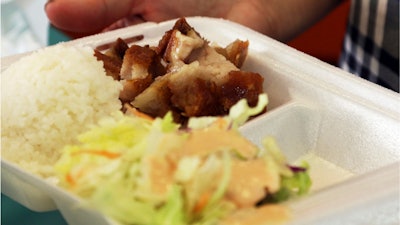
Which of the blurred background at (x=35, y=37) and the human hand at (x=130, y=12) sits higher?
the human hand at (x=130, y=12)

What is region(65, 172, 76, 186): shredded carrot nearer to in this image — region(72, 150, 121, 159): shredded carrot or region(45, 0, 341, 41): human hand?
region(72, 150, 121, 159): shredded carrot

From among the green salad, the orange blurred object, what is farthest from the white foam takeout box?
the orange blurred object

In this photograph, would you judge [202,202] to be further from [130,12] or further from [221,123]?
[130,12]

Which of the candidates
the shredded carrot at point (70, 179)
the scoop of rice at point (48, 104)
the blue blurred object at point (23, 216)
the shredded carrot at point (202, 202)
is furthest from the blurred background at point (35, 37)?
the shredded carrot at point (202, 202)

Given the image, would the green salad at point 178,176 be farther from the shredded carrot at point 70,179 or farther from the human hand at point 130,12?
the human hand at point 130,12

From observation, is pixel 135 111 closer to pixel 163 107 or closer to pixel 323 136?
pixel 163 107

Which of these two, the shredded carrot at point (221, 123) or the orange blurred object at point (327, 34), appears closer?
the shredded carrot at point (221, 123)

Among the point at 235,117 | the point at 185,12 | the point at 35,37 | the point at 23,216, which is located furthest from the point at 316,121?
the point at 35,37

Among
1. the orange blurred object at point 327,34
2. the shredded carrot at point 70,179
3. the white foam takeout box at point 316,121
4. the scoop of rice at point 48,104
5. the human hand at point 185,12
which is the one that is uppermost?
the shredded carrot at point 70,179
